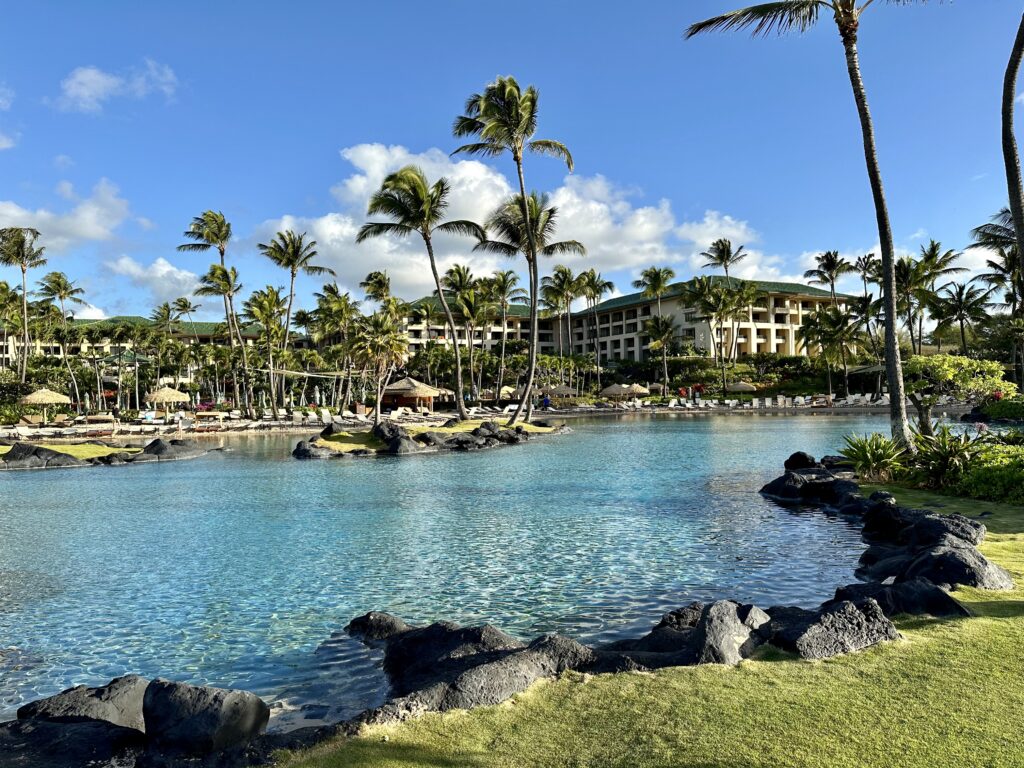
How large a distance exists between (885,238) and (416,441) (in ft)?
63.1

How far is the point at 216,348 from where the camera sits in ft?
223

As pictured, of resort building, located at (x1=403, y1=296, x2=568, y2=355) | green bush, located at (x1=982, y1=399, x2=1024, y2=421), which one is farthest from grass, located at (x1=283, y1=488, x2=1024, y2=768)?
resort building, located at (x1=403, y1=296, x2=568, y2=355)

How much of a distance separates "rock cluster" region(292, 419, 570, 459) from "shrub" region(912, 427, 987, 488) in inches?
701

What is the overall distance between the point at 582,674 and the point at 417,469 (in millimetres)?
17635

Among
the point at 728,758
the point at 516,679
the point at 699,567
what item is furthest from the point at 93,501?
the point at 728,758

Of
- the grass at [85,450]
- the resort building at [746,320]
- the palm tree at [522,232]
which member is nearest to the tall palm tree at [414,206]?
the palm tree at [522,232]

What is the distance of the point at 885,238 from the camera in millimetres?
14812

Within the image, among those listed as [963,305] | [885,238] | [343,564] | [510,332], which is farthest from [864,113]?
[510,332]

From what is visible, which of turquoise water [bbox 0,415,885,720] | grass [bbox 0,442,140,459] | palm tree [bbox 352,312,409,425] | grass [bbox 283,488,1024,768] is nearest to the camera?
grass [bbox 283,488,1024,768]

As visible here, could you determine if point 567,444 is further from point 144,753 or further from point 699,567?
point 144,753

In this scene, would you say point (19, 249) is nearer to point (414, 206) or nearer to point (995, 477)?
point (414, 206)

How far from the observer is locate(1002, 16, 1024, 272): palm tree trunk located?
464 inches

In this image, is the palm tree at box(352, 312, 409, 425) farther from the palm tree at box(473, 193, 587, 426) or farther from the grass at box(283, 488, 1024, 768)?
the grass at box(283, 488, 1024, 768)

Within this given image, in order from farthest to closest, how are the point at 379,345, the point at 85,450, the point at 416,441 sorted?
the point at 379,345 < the point at 416,441 < the point at 85,450
